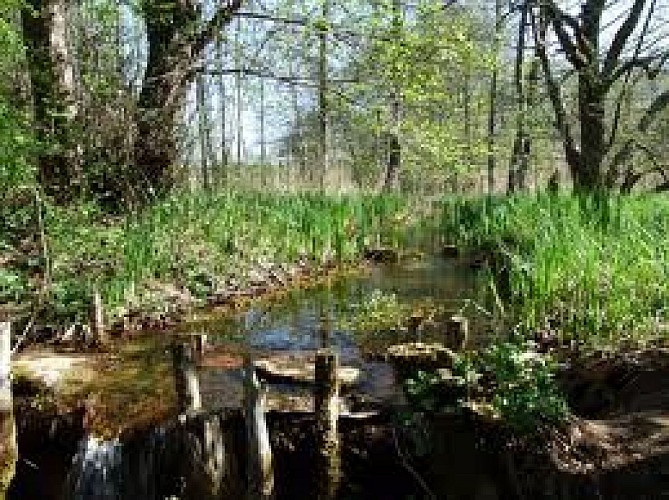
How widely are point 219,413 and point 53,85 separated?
5039 millimetres

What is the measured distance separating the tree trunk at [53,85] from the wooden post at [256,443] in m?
4.83

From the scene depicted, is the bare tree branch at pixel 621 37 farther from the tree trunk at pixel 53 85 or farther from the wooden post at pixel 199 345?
the wooden post at pixel 199 345

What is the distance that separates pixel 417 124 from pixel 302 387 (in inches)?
195

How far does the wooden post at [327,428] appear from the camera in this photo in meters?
3.78

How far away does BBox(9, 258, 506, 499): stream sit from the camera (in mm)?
3959

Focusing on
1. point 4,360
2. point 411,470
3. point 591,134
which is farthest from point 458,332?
point 591,134

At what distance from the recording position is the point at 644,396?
3.66 metres

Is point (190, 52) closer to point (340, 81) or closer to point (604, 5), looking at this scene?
point (340, 81)

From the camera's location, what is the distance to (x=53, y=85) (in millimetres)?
7797

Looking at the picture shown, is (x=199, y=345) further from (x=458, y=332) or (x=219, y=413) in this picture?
(x=458, y=332)

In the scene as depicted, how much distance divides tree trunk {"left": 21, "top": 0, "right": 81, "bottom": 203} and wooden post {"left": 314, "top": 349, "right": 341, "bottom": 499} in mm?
4858

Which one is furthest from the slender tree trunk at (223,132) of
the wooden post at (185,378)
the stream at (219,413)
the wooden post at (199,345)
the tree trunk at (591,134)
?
the wooden post at (185,378)

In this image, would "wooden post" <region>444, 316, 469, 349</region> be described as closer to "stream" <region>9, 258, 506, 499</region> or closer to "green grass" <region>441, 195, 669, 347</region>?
"stream" <region>9, 258, 506, 499</region>

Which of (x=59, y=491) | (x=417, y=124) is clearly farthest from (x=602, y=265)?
(x=417, y=124)
